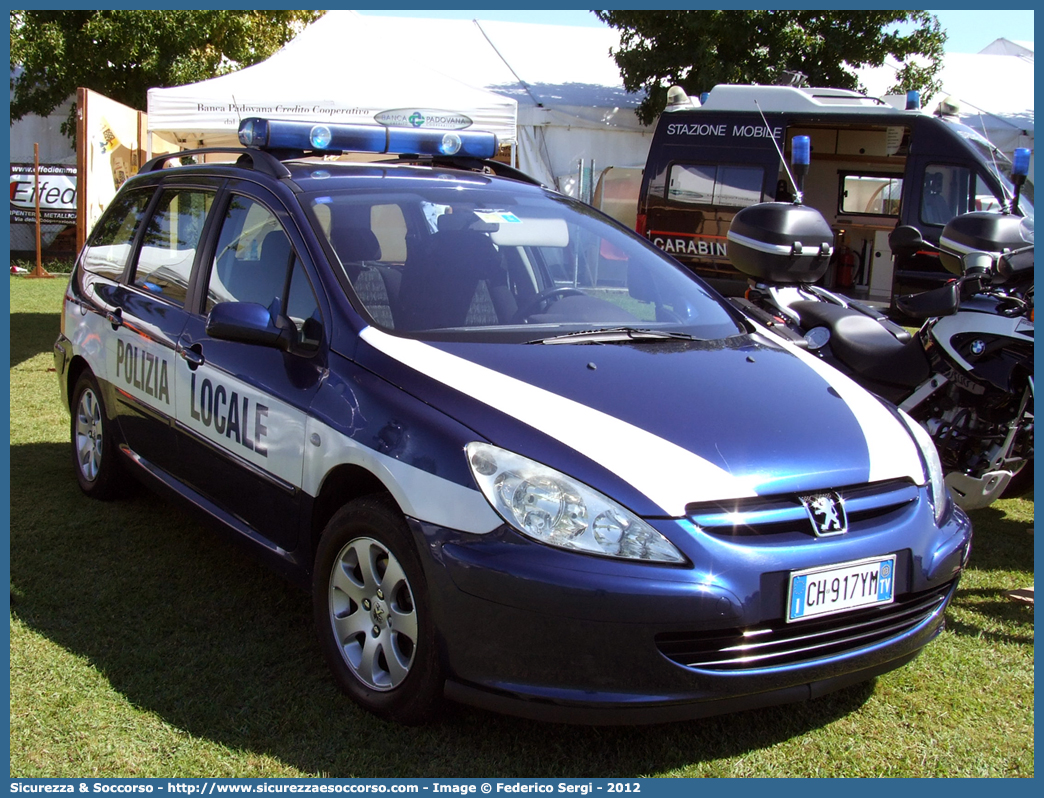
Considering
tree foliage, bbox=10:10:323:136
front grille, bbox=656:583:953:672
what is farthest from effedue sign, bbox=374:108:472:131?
tree foliage, bbox=10:10:323:136

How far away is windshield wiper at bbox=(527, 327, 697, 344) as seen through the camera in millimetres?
3172

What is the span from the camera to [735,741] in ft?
9.16

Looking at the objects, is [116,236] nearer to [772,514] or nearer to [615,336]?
[615,336]

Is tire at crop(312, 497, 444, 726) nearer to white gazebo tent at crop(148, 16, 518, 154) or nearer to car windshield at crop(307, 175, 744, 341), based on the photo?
car windshield at crop(307, 175, 744, 341)

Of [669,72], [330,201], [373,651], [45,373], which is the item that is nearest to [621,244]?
[330,201]

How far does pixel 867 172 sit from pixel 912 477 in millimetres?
11682

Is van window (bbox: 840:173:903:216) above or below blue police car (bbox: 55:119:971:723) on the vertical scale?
above

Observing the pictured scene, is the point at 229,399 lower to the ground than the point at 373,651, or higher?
higher

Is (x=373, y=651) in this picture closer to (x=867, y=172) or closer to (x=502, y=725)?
(x=502, y=725)

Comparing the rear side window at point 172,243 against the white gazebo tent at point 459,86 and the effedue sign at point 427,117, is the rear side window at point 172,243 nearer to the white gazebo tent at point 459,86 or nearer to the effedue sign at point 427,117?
the effedue sign at point 427,117

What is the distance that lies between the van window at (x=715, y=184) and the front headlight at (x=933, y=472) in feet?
24.9

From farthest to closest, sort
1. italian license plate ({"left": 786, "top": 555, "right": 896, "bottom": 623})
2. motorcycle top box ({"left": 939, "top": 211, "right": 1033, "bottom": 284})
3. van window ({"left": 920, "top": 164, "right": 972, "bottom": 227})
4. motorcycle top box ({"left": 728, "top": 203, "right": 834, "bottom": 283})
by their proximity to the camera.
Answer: van window ({"left": 920, "top": 164, "right": 972, "bottom": 227})
motorcycle top box ({"left": 728, "top": 203, "right": 834, "bottom": 283})
motorcycle top box ({"left": 939, "top": 211, "right": 1033, "bottom": 284})
italian license plate ({"left": 786, "top": 555, "right": 896, "bottom": 623})

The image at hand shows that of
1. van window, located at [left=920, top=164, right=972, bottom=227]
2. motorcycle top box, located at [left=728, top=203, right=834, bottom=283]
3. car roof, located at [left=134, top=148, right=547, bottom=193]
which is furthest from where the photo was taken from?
van window, located at [left=920, top=164, right=972, bottom=227]

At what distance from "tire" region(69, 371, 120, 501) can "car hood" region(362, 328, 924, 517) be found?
223 centimetres
